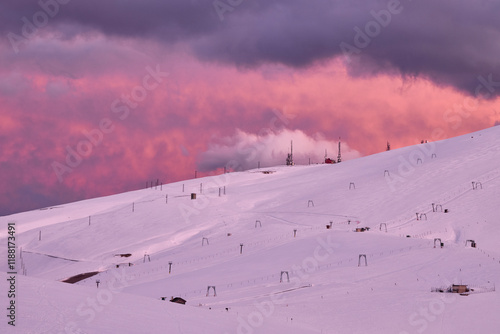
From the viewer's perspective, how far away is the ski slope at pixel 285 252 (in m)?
30.5

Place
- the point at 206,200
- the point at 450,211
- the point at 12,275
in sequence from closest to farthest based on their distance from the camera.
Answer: the point at 12,275
the point at 450,211
the point at 206,200

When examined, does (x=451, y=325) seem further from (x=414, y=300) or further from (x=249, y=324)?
(x=249, y=324)

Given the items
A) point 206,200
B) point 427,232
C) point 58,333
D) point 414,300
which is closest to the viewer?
point 58,333

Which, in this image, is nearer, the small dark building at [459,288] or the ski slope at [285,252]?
the ski slope at [285,252]

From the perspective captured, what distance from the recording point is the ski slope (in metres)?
30.5

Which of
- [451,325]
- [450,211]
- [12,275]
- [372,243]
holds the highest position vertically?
[450,211]

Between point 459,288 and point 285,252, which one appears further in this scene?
point 285,252

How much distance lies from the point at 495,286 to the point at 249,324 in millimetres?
35090

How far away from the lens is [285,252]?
8194cm

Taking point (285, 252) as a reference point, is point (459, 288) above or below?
below

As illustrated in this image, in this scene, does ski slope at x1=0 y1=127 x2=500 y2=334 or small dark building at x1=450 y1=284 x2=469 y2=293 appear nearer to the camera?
ski slope at x1=0 y1=127 x2=500 y2=334

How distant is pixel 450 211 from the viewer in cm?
10538

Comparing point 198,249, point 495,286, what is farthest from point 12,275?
point 198,249

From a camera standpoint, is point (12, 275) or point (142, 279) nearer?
point (12, 275)
